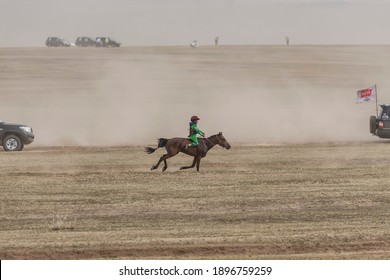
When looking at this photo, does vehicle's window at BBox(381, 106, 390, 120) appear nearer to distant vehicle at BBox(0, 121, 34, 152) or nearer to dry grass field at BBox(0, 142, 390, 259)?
dry grass field at BBox(0, 142, 390, 259)

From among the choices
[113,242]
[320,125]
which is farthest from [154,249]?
[320,125]

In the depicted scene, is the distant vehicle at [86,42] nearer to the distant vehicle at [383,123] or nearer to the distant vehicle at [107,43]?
the distant vehicle at [107,43]

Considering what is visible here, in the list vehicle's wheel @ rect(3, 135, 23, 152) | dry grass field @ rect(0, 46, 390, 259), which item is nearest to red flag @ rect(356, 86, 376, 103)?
dry grass field @ rect(0, 46, 390, 259)

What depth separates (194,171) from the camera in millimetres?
31109

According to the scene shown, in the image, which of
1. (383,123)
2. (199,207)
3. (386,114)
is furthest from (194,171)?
(386,114)

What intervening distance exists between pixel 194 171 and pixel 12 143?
11.2 metres

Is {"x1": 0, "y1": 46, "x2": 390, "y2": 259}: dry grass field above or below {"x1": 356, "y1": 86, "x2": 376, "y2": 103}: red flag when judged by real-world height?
below

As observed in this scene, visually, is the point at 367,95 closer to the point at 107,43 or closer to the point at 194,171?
the point at 194,171

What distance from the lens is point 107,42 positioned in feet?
361

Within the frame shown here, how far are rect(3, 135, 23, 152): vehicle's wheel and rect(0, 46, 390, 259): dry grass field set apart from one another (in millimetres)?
466

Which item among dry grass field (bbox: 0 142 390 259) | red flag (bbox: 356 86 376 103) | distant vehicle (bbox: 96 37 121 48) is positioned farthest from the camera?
distant vehicle (bbox: 96 37 121 48)

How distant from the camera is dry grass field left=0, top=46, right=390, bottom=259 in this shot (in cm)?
1891

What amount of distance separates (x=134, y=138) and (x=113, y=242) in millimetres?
28562

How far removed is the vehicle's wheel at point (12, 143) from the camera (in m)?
40.1
